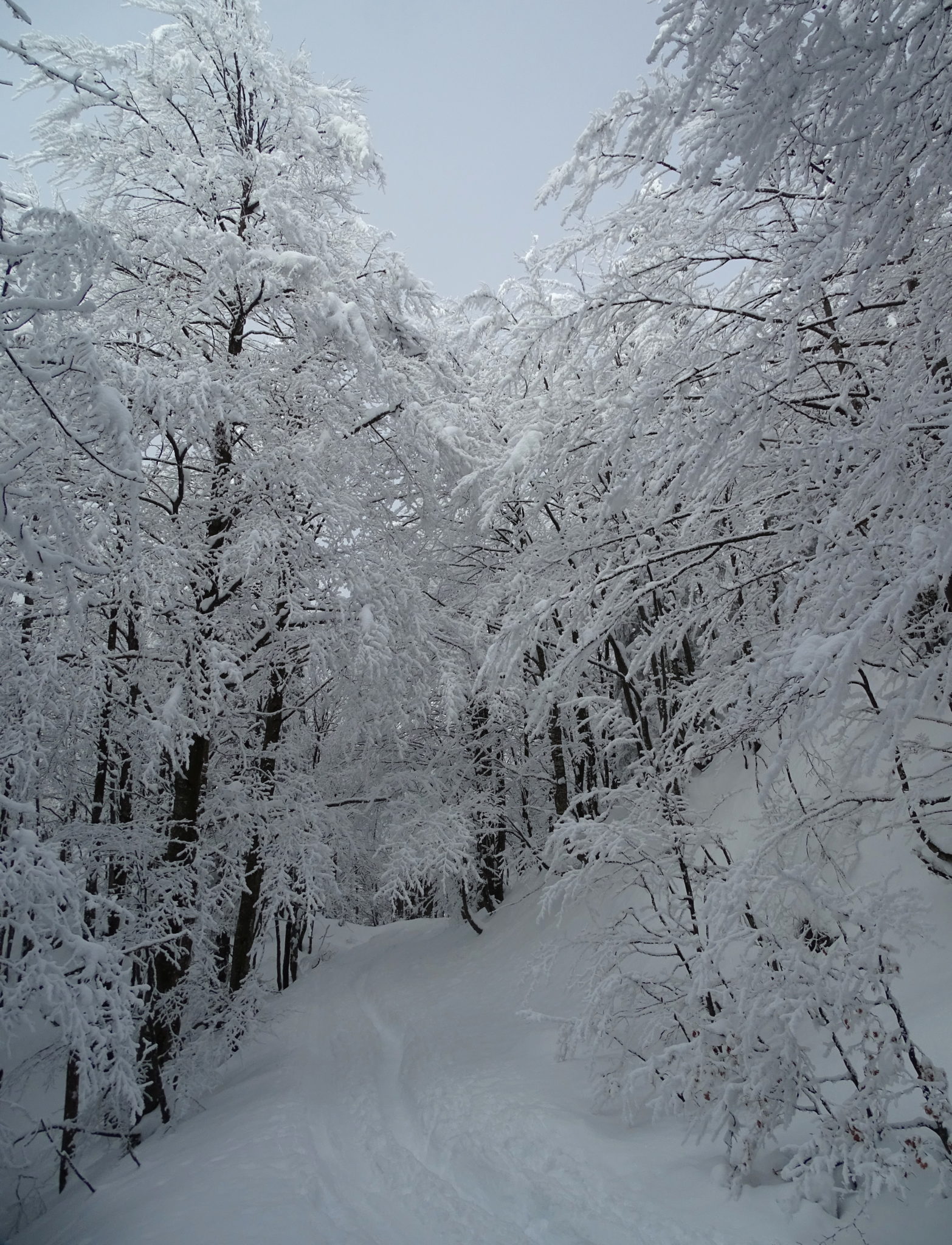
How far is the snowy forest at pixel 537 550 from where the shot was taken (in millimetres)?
2859

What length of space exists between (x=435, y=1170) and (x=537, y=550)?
5025mm

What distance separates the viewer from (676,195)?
4.36 meters

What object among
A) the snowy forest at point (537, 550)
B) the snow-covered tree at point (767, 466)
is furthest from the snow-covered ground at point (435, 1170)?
the snow-covered tree at point (767, 466)

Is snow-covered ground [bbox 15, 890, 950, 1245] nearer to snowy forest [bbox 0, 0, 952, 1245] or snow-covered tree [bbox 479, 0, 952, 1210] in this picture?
snowy forest [bbox 0, 0, 952, 1245]

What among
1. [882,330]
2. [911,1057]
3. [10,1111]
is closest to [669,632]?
[882,330]

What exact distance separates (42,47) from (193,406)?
167 inches

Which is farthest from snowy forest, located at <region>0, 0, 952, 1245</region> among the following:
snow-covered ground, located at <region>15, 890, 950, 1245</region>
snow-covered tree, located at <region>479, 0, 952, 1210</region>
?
snow-covered ground, located at <region>15, 890, 950, 1245</region>

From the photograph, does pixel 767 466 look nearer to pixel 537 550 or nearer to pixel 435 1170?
pixel 537 550

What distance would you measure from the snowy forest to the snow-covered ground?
10.2 inches

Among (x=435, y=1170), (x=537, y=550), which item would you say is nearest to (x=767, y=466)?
(x=537, y=550)

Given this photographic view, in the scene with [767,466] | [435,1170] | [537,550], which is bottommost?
[435,1170]

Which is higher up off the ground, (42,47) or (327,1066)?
(42,47)

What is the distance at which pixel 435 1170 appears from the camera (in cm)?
461

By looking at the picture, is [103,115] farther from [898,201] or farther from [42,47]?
[898,201]
